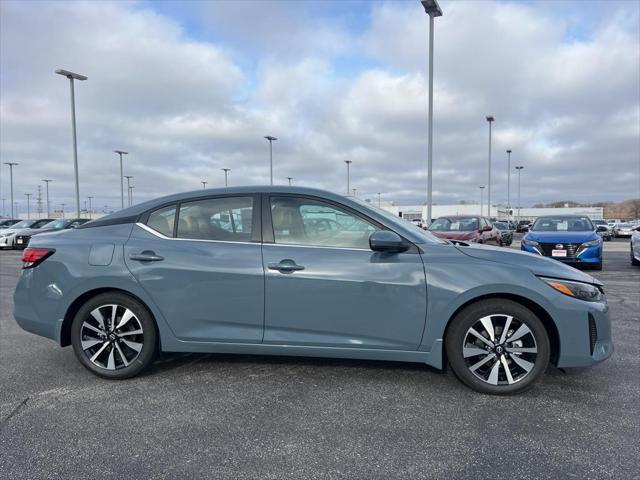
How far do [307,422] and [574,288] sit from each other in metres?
2.17

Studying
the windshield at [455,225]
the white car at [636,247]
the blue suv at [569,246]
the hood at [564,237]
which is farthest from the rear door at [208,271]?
the white car at [636,247]

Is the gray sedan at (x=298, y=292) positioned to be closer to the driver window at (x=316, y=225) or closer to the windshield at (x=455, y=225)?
the driver window at (x=316, y=225)

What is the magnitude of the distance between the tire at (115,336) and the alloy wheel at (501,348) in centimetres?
252

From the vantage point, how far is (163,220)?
393 cm

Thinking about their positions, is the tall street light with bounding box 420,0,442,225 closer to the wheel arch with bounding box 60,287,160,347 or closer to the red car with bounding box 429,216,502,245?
the red car with bounding box 429,216,502,245

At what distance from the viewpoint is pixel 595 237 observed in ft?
36.6

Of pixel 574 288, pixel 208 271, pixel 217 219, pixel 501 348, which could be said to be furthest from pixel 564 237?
pixel 208 271

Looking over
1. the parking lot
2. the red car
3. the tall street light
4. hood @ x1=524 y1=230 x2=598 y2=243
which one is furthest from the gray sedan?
the tall street light

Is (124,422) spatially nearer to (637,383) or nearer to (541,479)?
(541,479)

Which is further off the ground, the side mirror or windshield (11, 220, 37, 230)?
windshield (11, 220, 37, 230)

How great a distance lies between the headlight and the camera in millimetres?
3400

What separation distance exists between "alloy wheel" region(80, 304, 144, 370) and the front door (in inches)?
44.1

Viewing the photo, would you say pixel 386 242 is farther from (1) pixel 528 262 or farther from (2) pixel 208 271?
(2) pixel 208 271

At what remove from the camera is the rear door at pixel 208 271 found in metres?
3.62
